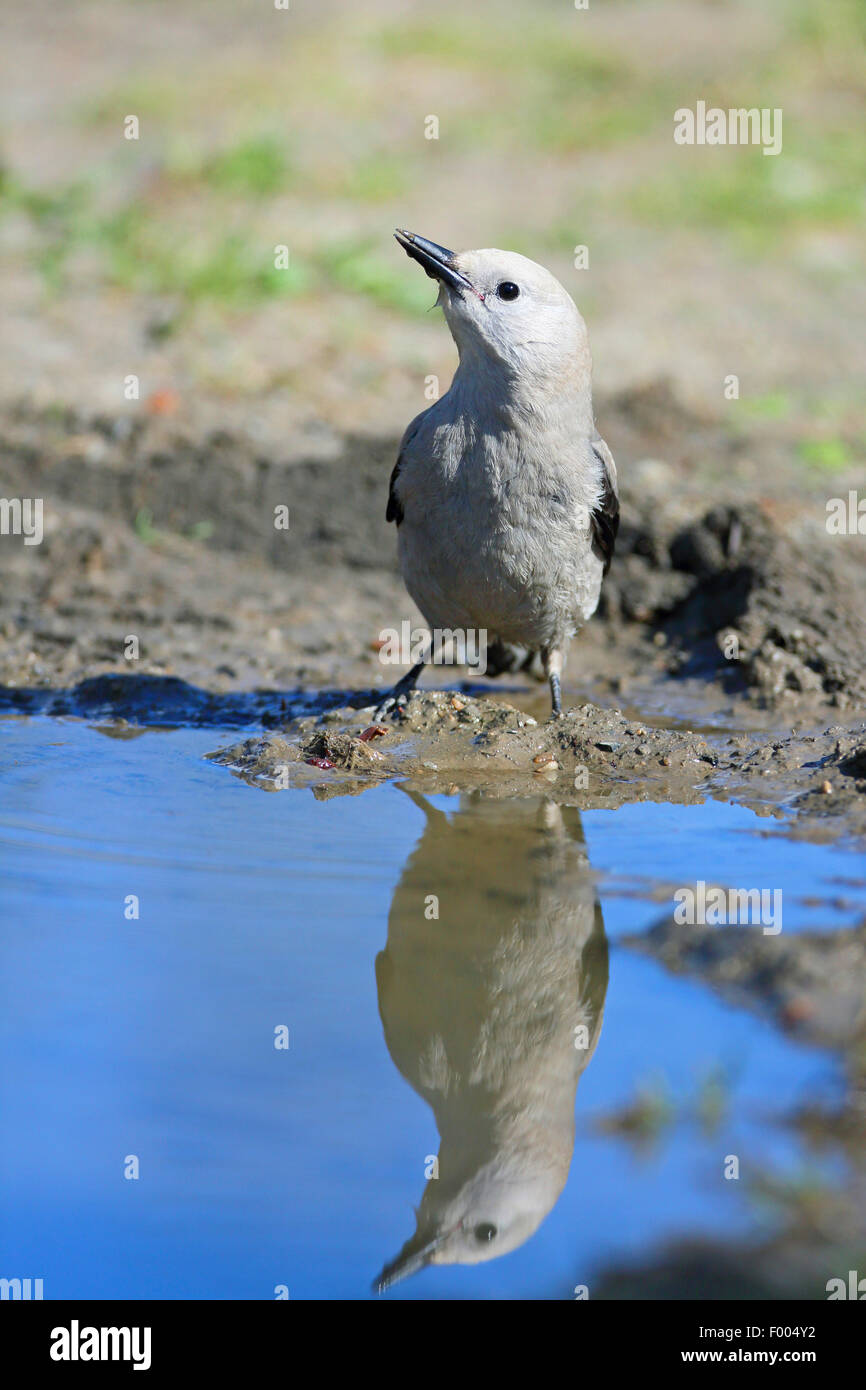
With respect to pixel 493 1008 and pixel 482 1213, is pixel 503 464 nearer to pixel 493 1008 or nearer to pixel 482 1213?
pixel 493 1008

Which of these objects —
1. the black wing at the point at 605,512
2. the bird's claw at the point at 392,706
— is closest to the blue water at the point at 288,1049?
the bird's claw at the point at 392,706

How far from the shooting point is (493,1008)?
4.07 metres

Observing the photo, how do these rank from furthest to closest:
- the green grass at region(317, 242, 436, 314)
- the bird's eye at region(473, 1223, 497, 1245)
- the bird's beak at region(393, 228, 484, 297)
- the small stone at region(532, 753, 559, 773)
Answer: the green grass at region(317, 242, 436, 314)
the small stone at region(532, 753, 559, 773)
the bird's beak at region(393, 228, 484, 297)
the bird's eye at region(473, 1223, 497, 1245)

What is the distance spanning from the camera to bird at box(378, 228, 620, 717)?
5.45 m

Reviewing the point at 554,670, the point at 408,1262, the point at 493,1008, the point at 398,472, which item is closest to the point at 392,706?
the point at 554,670

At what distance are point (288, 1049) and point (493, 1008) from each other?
2.05 ft

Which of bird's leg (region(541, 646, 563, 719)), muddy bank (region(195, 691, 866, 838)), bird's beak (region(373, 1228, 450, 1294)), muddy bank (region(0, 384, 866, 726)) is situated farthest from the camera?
muddy bank (region(0, 384, 866, 726))

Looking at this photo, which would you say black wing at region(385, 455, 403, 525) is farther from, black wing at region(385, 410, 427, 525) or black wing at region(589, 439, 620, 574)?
black wing at region(589, 439, 620, 574)

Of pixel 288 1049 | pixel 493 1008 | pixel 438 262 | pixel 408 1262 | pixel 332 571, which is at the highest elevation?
pixel 438 262

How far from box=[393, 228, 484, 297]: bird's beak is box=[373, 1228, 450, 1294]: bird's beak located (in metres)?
3.45

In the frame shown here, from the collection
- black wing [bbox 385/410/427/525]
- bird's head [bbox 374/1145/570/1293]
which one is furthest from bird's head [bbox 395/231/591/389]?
bird's head [bbox 374/1145/570/1293]

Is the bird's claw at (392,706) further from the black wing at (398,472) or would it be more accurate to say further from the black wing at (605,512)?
the black wing at (605,512)

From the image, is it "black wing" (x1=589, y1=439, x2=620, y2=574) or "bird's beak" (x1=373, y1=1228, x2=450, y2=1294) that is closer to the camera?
"bird's beak" (x1=373, y1=1228, x2=450, y2=1294)
